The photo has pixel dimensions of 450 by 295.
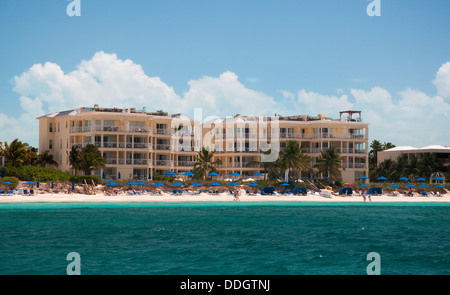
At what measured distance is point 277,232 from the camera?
3519 centimetres

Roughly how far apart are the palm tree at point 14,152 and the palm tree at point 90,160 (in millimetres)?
8626

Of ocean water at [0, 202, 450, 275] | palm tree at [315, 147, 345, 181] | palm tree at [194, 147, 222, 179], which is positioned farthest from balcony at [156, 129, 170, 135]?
ocean water at [0, 202, 450, 275]

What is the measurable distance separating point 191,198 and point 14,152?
24567 mm

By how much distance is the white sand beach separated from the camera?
182 feet

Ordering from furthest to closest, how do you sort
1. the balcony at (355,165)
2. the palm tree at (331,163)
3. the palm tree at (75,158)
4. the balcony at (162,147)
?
the balcony at (355,165) → the balcony at (162,147) → the palm tree at (331,163) → the palm tree at (75,158)

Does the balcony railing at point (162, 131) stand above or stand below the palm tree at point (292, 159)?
above

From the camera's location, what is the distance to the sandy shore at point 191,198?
2180 inches

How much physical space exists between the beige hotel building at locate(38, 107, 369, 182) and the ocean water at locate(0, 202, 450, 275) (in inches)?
959

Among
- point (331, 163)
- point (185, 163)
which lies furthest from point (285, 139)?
point (185, 163)

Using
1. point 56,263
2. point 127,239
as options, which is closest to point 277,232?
point 127,239

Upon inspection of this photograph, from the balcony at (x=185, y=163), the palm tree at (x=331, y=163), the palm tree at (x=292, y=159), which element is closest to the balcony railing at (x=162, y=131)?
the balcony at (x=185, y=163)

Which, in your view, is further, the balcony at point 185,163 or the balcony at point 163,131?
the balcony at point 185,163

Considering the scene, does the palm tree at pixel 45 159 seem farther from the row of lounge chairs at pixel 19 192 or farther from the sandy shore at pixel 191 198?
the sandy shore at pixel 191 198
